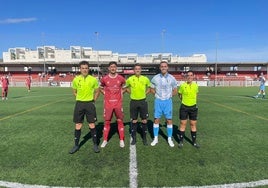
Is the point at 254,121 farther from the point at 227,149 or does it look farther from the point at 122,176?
the point at 122,176

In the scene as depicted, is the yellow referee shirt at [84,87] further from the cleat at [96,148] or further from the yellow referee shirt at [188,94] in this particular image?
the yellow referee shirt at [188,94]

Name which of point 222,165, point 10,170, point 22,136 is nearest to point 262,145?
point 222,165

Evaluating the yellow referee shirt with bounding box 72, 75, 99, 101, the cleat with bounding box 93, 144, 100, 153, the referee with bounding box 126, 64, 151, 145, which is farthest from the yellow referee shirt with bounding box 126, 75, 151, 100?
the cleat with bounding box 93, 144, 100, 153

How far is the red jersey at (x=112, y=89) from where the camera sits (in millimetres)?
6781

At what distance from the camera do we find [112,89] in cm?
677

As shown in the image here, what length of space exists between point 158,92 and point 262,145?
9.94 ft

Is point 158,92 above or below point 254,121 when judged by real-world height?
above

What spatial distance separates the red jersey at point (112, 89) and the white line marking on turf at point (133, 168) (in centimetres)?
122

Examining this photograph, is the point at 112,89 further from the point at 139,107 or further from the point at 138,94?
the point at 139,107

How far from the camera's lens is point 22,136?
26.9 ft

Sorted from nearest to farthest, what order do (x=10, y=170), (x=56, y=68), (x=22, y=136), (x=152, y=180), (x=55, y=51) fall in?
(x=152, y=180) < (x=10, y=170) < (x=22, y=136) < (x=56, y=68) < (x=55, y=51)

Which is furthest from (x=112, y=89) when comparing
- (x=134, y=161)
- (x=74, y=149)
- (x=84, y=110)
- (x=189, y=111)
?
(x=189, y=111)

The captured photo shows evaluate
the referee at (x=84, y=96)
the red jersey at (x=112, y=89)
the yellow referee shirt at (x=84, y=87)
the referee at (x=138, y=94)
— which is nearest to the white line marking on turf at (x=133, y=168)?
the referee at (x=138, y=94)

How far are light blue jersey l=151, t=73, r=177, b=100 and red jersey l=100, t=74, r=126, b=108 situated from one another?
91cm
